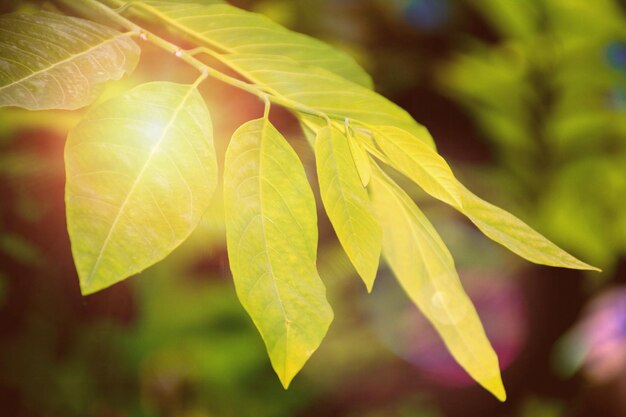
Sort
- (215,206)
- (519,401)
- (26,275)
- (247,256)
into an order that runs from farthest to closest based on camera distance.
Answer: (519,401)
(26,275)
(215,206)
(247,256)

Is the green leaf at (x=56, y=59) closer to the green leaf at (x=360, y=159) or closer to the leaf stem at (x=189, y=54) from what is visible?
the leaf stem at (x=189, y=54)

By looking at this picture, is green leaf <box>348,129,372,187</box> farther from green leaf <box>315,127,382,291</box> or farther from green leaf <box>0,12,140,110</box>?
green leaf <box>0,12,140,110</box>

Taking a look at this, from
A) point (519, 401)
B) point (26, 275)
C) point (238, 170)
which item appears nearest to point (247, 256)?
point (238, 170)

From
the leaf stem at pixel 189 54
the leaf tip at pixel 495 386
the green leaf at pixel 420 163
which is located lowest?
the leaf tip at pixel 495 386

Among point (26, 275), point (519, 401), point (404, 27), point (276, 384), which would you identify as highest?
point (404, 27)

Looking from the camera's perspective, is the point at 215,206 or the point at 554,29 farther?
the point at 554,29

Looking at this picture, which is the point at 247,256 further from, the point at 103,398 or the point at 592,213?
the point at 592,213

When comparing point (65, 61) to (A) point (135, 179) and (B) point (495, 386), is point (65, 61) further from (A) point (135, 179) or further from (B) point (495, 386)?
(B) point (495, 386)

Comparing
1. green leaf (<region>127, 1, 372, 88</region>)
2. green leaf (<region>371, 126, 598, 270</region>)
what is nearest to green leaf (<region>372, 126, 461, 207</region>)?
green leaf (<region>371, 126, 598, 270</region>)

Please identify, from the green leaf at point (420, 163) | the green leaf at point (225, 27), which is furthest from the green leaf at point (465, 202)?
the green leaf at point (225, 27)
